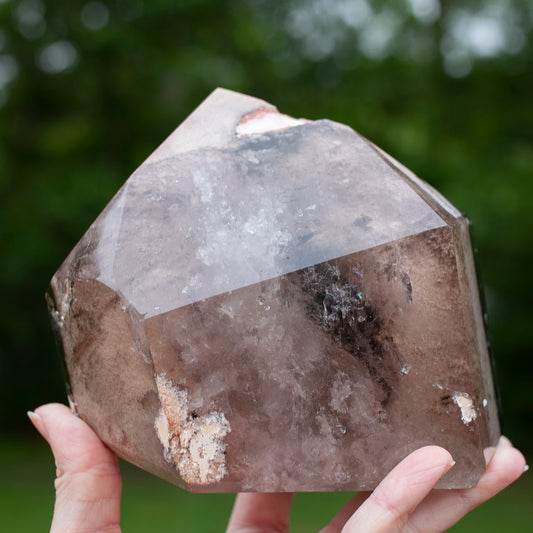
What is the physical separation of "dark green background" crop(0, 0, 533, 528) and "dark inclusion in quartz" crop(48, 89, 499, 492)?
2.97 m

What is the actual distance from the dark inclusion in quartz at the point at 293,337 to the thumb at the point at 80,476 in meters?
0.16

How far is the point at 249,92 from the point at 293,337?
12.6ft

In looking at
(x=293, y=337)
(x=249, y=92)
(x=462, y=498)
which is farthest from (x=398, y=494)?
(x=249, y=92)

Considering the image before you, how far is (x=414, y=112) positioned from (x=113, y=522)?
13.6 feet

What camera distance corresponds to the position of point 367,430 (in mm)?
1479

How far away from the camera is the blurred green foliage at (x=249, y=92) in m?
4.52

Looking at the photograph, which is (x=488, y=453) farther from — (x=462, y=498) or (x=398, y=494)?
(x=398, y=494)

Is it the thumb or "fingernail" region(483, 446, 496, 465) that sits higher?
the thumb

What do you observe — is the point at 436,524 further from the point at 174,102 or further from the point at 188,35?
the point at 188,35

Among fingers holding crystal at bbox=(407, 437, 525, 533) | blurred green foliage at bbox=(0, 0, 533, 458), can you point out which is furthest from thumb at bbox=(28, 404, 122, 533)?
blurred green foliage at bbox=(0, 0, 533, 458)

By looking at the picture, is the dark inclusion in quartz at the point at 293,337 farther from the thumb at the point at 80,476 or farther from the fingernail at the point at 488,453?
the thumb at the point at 80,476

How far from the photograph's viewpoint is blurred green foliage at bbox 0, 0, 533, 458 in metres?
4.52

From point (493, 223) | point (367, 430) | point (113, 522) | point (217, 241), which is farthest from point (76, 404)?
point (493, 223)

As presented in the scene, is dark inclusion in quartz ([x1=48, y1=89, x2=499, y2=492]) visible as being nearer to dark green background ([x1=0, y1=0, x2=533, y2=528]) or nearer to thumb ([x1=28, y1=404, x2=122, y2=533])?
thumb ([x1=28, y1=404, x2=122, y2=533])
